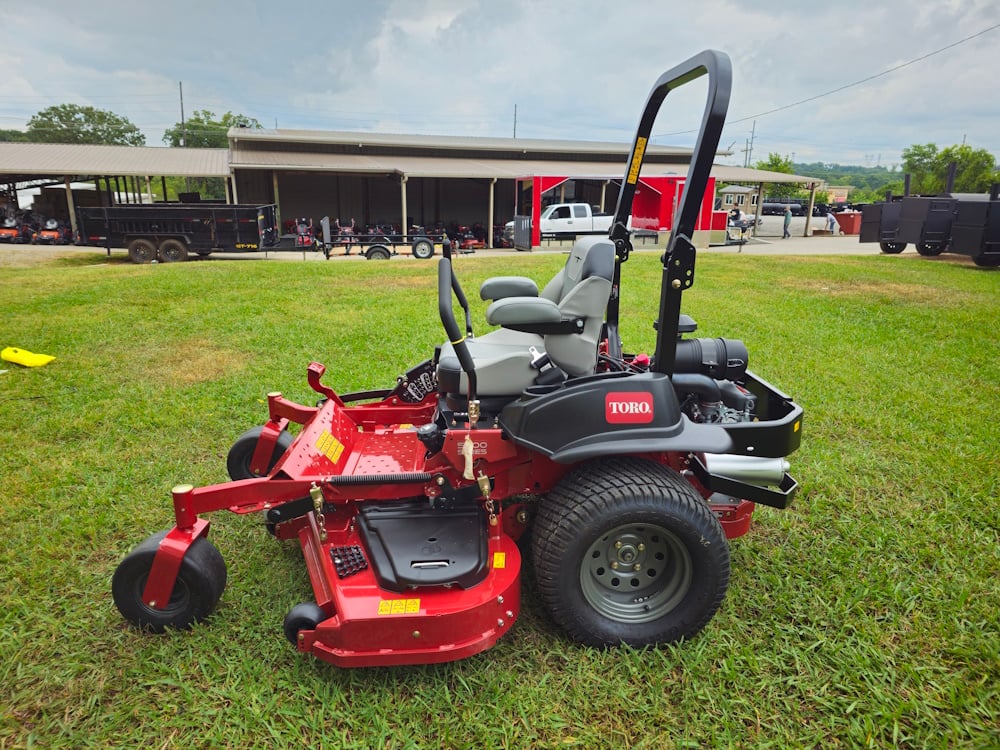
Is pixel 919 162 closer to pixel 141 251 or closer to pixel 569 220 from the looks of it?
pixel 569 220

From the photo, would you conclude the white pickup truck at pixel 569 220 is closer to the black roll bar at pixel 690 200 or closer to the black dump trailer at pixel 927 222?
the black dump trailer at pixel 927 222

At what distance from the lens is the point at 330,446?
10.6ft

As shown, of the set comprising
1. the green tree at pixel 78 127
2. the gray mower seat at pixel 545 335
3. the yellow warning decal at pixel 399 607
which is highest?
the green tree at pixel 78 127

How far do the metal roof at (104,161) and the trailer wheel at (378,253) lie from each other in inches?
321

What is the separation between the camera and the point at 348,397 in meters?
4.00

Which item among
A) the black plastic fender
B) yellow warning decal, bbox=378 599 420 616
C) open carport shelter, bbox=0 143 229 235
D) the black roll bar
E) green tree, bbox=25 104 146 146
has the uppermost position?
green tree, bbox=25 104 146 146

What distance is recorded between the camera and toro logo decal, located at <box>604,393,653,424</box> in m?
2.59

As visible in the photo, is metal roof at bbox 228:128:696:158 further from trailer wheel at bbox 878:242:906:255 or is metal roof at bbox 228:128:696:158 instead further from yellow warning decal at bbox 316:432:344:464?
yellow warning decal at bbox 316:432:344:464

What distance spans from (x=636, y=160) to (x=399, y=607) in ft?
8.14

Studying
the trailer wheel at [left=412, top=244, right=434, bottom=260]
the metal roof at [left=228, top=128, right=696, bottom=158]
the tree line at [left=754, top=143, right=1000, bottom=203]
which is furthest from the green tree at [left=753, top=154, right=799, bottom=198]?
the trailer wheel at [left=412, top=244, right=434, bottom=260]

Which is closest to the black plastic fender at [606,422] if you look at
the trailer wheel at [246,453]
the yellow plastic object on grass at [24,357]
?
the trailer wheel at [246,453]

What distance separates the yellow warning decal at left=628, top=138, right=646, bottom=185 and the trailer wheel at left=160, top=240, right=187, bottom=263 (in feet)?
56.3

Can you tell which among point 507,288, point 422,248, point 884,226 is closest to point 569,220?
point 422,248

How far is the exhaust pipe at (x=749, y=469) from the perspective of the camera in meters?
2.94
